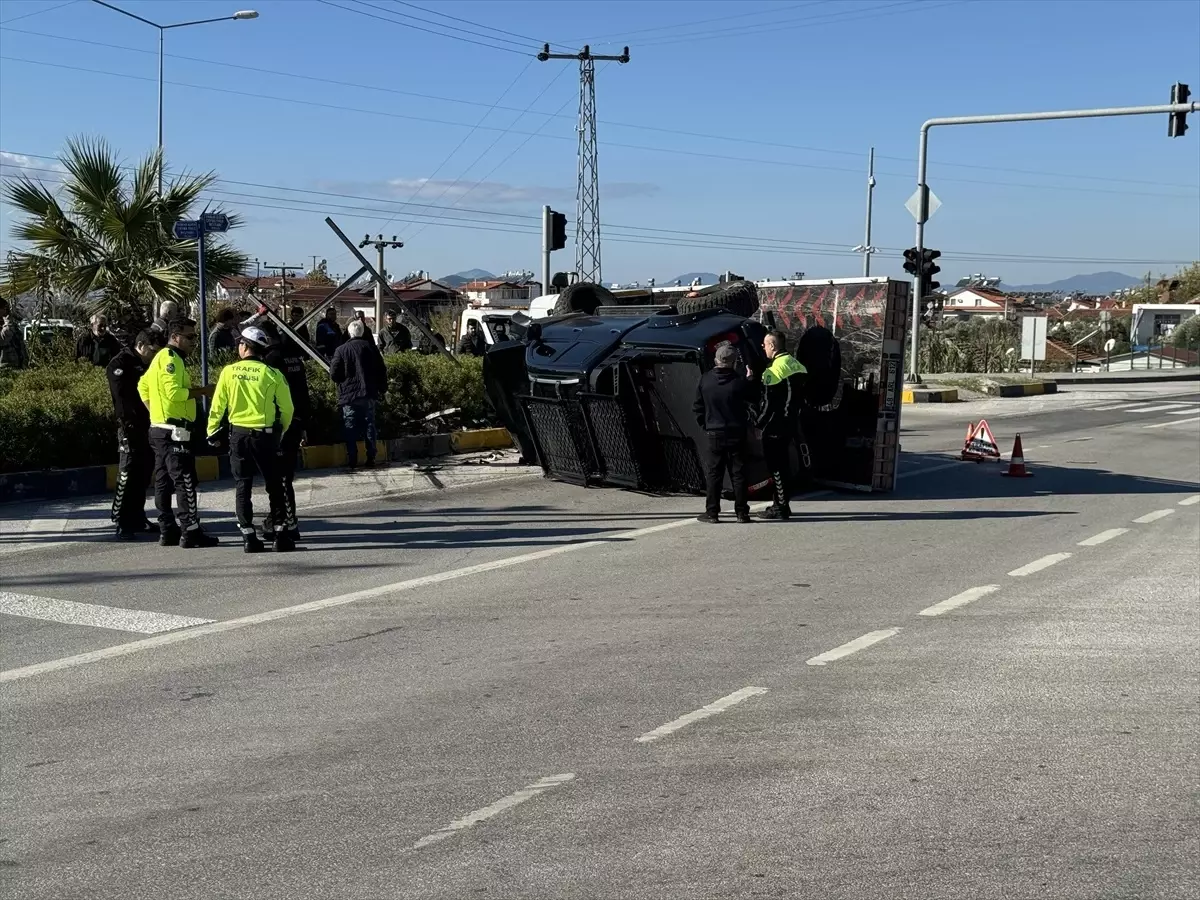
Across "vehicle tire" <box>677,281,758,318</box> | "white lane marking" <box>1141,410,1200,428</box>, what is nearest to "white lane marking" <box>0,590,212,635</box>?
"vehicle tire" <box>677,281,758,318</box>

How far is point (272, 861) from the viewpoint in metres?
4.46

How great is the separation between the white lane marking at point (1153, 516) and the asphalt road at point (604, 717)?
3.51ft

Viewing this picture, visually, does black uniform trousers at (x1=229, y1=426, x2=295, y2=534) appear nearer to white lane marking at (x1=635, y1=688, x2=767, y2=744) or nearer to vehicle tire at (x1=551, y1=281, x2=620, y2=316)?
white lane marking at (x1=635, y1=688, x2=767, y2=744)

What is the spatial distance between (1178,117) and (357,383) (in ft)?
56.1

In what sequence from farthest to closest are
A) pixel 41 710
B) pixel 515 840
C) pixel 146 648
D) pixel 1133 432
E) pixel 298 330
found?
pixel 1133 432
pixel 298 330
pixel 146 648
pixel 41 710
pixel 515 840

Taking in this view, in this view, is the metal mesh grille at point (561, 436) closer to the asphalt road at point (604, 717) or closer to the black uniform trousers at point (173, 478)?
the asphalt road at point (604, 717)

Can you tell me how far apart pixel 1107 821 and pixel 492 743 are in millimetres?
2398

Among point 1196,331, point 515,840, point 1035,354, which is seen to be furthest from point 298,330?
point 1196,331

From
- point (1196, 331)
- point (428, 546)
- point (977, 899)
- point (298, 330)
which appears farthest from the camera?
point (1196, 331)

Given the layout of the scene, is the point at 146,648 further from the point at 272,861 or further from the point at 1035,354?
the point at 1035,354

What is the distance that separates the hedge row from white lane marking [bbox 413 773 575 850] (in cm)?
923

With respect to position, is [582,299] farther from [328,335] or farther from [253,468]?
[253,468]

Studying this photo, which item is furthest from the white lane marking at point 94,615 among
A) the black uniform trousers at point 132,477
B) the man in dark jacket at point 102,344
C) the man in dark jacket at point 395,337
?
the man in dark jacket at point 395,337

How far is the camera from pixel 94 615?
8219mm
